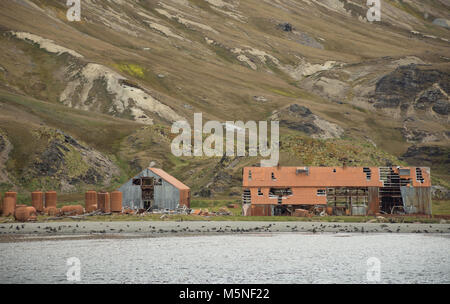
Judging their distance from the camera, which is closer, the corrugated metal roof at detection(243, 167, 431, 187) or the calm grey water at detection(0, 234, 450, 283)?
the calm grey water at detection(0, 234, 450, 283)

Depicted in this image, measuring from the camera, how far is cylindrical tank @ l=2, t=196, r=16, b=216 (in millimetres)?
70812

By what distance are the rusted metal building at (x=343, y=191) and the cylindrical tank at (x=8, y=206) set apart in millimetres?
24481

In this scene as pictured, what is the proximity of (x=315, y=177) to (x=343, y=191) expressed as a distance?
3.44 metres

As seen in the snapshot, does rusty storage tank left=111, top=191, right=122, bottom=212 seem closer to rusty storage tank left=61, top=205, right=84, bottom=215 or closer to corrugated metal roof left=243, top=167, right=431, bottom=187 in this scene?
rusty storage tank left=61, top=205, right=84, bottom=215

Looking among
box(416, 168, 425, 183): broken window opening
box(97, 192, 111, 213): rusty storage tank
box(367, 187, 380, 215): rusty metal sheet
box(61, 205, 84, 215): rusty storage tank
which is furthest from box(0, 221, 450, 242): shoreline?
box(97, 192, 111, 213): rusty storage tank

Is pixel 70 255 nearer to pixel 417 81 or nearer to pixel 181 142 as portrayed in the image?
pixel 181 142

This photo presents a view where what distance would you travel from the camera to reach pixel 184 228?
63.1 meters

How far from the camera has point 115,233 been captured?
6091cm

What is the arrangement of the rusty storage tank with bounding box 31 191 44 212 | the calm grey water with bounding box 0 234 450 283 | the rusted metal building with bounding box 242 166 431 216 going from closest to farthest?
the calm grey water with bounding box 0 234 450 283, the rusted metal building with bounding box 242 166 431 216, the rusty storage tank with bounding box 31 191 44 212

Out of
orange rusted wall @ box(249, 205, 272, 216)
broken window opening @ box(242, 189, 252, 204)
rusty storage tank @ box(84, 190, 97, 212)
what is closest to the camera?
orange rusted wall @ box(249, 205, 272, 216)

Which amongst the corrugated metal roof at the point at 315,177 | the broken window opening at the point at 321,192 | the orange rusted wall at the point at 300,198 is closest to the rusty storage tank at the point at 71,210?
the corrugated metal roof at the point at 315,177

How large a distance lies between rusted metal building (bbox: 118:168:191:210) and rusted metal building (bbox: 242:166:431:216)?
9.27m

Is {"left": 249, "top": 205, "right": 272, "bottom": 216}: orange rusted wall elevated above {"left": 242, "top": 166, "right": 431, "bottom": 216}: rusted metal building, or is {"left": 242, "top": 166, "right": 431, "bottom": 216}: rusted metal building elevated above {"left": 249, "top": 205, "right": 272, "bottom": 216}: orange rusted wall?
{"left": 242, "top": 166, "right": 431, "bottom": 216}: rusted metal building

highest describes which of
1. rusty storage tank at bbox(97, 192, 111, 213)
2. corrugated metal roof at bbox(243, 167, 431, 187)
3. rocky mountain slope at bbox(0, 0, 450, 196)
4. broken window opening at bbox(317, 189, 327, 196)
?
rocky mountain slope at bbox(0, 0, 450, 196)
